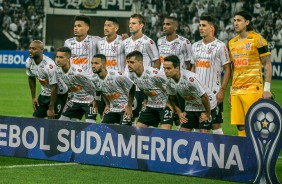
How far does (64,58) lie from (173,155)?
389cm

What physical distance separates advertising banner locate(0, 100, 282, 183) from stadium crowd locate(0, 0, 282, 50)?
20.7m

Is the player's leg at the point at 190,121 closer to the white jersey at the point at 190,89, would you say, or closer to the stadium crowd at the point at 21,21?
the white jersey at the point at 190,89

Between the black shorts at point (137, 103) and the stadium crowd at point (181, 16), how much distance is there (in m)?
17.4

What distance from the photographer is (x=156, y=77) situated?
1209 cm

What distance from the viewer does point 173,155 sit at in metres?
9.70

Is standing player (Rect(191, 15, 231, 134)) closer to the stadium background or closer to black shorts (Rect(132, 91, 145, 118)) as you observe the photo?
black shorts (Rect(132, 91, 145, 118))

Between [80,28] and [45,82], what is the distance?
112 cm

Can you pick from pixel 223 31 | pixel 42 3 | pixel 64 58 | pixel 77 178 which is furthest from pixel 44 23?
pixel 77 178

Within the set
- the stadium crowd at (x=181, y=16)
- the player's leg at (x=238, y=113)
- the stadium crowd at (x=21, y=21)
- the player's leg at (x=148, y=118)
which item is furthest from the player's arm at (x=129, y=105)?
the stadium crowd at (x=21, y=21)

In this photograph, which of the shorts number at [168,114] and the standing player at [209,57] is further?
the standing player at [209,57]

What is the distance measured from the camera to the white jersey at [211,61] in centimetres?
1261

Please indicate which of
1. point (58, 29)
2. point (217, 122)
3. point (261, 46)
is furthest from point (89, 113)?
point (58, 29)

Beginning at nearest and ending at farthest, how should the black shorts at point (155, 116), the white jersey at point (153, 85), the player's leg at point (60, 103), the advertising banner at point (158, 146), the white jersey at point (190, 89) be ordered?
the advertising banner at point (158, 146)
the white jersey at point (190, 89)
the white jersey at point (153, 85)
the black shorts at point (155, 116)
the player's leg at point (60, 103)

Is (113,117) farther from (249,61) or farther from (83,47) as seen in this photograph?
(249,61)
